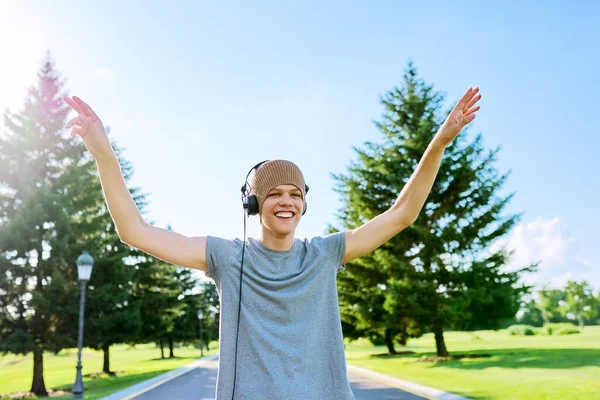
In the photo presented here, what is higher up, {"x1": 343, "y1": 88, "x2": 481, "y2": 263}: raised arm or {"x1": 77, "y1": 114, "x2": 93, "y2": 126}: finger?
{"x1": 77, "y1": 114, "x2": 93, "y2": 126}: finger

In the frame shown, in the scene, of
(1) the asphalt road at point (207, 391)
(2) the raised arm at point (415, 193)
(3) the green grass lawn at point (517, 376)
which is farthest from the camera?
(1) the asphalt road at point (207, 391)

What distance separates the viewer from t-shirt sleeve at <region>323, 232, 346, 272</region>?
2.12 m

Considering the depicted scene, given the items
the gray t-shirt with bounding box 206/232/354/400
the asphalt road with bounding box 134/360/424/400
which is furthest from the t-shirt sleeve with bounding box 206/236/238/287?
the asphalt road with bounding box 134/360/424/400

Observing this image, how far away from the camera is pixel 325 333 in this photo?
1.95m

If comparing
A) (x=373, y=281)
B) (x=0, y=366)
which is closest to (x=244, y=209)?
(x=373, y=281)

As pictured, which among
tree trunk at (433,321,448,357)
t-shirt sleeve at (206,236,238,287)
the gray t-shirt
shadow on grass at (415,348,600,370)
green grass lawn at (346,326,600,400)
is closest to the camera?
the gray t-shirt

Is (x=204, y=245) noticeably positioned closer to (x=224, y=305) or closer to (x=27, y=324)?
(x=224, y=305)

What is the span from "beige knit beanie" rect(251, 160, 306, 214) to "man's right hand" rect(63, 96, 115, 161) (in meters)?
0.55

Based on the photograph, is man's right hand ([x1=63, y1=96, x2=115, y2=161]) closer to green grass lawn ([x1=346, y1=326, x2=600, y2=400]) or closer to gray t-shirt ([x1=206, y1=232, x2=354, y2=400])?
gray t-shirt ([x1=206, y1=232, x2=354, y2=400])

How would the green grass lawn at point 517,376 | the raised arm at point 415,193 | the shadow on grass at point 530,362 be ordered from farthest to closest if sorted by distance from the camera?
the shadow on grass at point 530,362 < the green grass lawn at point 517,376 < the raised arm at point 415,193

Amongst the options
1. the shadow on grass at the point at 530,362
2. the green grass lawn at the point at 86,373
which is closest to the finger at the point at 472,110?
the green grass lawn at the point at 86,373

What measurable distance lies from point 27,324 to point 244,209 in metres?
20.2

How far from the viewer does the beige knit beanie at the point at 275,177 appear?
6.93ft

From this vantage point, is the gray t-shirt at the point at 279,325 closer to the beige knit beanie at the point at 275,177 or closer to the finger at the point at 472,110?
the beige knit beanie at the point at 275,177
